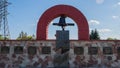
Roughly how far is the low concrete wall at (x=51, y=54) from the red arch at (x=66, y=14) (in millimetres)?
817

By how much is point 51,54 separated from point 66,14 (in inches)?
177

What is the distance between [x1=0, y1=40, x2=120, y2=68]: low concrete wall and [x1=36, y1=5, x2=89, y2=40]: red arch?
0.82 m

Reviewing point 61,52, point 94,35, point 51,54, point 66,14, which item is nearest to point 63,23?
point 66,14

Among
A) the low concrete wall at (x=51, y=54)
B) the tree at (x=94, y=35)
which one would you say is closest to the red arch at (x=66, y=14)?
the low concrete wall at (x=51, y=54)

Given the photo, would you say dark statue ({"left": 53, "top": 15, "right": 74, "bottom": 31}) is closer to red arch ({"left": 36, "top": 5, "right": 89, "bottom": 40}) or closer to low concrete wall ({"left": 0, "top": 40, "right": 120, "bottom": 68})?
red arch ({"left": 36, "top": 5, "right": 89, "bottom": 40})

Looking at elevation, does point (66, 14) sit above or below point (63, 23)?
above

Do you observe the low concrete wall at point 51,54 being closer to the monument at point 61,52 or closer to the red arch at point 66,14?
the monument at point 61,52

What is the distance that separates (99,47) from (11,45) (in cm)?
878

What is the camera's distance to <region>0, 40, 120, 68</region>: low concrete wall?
2553cm

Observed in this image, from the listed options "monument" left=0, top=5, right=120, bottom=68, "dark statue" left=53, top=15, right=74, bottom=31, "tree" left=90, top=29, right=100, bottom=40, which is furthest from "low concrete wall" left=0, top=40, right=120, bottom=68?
"tree" left=90, top=29, right=100, bottom=40

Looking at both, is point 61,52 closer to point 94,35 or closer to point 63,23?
point 63,23

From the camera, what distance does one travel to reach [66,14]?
88.3 feet

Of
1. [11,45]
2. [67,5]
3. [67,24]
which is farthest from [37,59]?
[67,5]

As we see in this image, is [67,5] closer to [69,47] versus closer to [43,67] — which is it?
[69,47]
